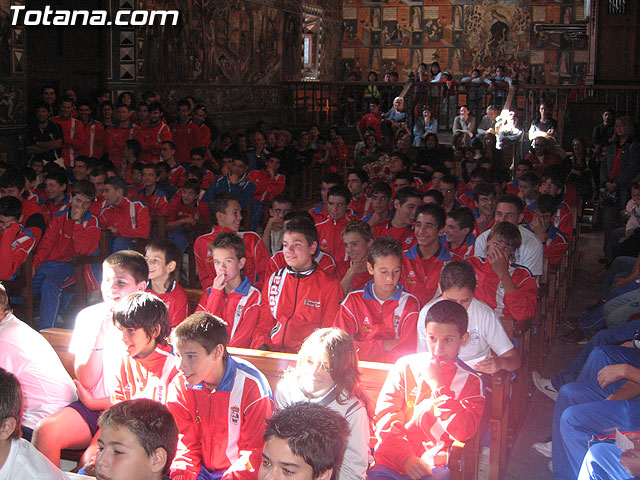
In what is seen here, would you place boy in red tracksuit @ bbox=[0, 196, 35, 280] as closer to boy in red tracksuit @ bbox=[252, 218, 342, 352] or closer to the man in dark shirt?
boy in red tracksuit @ bbox=[252, 218, 342, 352]

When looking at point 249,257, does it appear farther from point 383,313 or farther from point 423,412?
point 423,412

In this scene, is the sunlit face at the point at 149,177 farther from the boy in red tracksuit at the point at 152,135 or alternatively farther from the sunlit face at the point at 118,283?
the sunlit face at the point at 118,283

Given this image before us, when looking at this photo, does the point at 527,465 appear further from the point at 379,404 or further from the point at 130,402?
the point at 130,402

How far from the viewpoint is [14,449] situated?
2500mm

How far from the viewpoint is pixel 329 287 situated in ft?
15.2

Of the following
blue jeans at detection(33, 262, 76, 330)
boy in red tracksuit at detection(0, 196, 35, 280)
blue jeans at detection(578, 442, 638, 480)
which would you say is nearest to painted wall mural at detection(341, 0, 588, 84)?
blue jeans at detection(33, 262, 76, 330)

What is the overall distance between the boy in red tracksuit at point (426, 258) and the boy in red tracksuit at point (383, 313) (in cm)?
95

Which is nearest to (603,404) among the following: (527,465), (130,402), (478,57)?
(527,465)

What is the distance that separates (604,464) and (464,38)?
2123cm

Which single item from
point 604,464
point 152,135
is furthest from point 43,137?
point 604,464

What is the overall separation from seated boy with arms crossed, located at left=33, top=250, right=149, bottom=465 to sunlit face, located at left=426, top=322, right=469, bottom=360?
1457 mm

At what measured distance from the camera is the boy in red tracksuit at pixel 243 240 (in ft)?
19.2

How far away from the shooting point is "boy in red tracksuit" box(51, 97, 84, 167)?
10.5 m

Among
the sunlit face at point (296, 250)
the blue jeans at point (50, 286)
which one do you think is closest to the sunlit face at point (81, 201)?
the blue jeans at point (50, 286)
